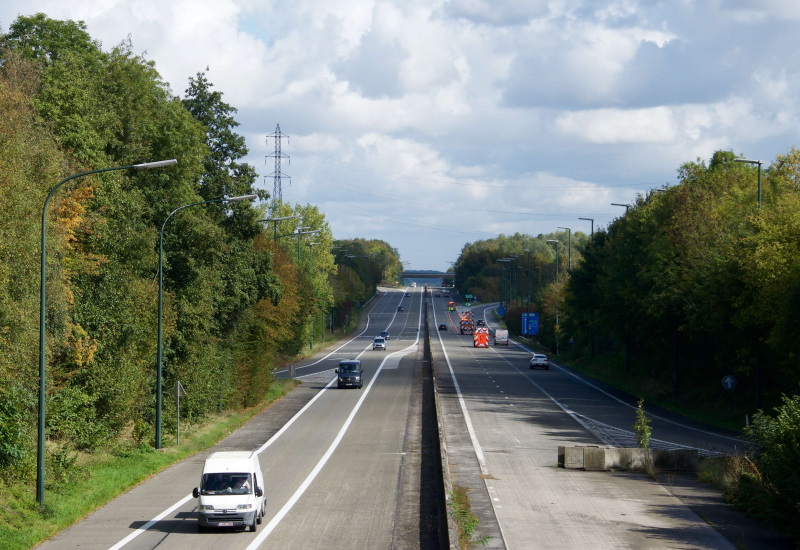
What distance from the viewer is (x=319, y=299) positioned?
101 m

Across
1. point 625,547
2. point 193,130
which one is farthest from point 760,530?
point 193,130

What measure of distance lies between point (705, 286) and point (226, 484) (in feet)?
107

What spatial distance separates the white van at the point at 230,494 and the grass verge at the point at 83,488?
3443 mm

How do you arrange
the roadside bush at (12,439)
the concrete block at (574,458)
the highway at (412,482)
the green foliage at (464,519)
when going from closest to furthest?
the green foliage at (464,519) < the highway at (412,482) < the roadside bush at (12,439) < the concrete block at (574,458)

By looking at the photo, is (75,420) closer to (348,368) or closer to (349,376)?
(349,376)

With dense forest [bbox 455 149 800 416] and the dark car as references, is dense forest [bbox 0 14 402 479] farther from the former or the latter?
dense forest [bbox 455 149 800 416]

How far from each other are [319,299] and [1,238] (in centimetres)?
8005

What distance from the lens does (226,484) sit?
20719mm

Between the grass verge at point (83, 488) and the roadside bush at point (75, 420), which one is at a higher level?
the roadside bush at point (75, 420)

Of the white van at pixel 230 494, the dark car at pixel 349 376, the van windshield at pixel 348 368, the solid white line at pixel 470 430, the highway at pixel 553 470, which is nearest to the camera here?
the white van at pixel 230 494

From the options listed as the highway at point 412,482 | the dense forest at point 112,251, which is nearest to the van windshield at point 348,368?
the highway at point 412,482

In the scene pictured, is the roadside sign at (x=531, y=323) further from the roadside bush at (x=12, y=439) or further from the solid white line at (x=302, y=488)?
the roadside bush at (x=12, y=439)

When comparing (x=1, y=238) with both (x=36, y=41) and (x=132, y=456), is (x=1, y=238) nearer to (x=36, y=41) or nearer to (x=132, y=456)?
(x=132, y=456)

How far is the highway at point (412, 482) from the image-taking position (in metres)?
20.1
